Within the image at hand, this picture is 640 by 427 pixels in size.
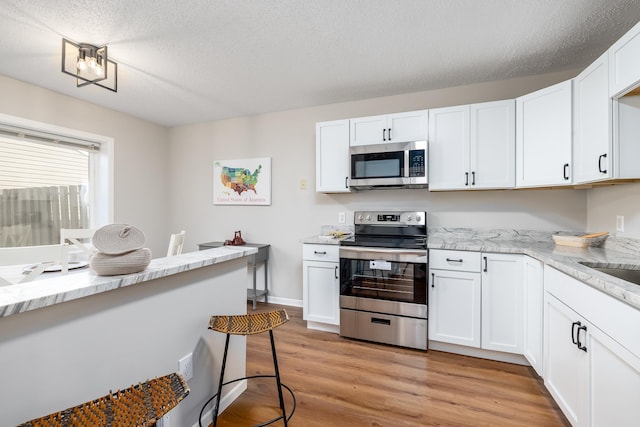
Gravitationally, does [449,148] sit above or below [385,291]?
above

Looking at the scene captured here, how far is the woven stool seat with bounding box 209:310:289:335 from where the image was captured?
139 cm

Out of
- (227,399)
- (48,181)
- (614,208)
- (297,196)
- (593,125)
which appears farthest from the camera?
(297,196)

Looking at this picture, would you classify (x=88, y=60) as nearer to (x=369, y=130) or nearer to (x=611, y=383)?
(x=369, y=130)

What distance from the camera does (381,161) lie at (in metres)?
2.81

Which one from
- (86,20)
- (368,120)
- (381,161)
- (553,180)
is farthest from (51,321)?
(553,180)

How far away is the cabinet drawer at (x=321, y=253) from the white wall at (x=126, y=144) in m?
2.53

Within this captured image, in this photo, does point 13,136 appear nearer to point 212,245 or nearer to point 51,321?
point 212,245

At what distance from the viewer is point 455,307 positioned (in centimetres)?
239

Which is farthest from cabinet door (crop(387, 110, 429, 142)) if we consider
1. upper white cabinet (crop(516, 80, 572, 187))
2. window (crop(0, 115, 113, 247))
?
window (crop(0, 115, 113, 247))

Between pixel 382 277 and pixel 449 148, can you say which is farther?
pixel 449 148

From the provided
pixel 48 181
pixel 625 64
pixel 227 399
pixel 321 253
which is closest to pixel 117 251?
pixel 227 399

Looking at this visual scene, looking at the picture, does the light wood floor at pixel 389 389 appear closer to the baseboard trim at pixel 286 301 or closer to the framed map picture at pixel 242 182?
the baseboard trim at pixel 286 301

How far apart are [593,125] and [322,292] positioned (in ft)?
7.94

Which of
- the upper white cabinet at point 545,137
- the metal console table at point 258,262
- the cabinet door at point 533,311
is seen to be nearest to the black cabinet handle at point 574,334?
the cabinet door at point 533,311
